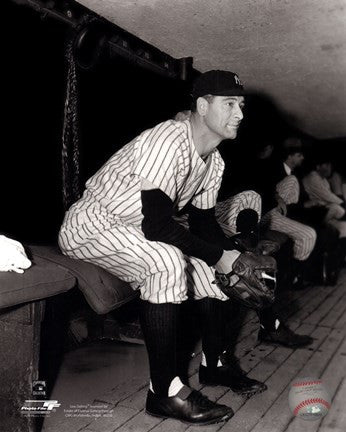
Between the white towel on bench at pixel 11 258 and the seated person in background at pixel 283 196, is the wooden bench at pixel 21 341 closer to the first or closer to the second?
the white towel on bench at pixel 11 258

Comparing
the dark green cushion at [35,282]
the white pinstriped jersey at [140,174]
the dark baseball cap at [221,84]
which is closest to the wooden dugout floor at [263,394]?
the dark green cushion at [35,282]

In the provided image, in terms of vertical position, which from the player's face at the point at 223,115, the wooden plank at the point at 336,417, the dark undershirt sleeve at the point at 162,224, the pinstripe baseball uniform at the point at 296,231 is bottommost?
the wooden plank at the point at 336,417

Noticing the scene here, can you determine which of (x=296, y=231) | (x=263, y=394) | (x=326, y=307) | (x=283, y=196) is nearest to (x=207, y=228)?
(x=263, y=394)

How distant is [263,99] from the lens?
16.8ft

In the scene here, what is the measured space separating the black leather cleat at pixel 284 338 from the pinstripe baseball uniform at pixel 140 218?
2.90 ft

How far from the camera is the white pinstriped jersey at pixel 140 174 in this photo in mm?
1899

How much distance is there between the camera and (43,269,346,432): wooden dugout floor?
1.81 metres

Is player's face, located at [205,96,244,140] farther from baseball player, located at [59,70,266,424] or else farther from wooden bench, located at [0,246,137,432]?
wooden bench, located at [0,246,137,432]

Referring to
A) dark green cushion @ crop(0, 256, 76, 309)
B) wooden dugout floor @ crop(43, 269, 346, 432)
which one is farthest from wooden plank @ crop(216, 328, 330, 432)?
dark green cushion @ crop(0, 256, 76, 309)

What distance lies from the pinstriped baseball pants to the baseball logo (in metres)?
0.54

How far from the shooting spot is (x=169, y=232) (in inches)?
73.3

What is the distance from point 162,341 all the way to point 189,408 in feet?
0.95

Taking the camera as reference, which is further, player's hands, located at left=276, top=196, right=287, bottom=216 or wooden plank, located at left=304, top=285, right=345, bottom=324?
player's hands, located at left=276, top=196, right=287, bottom=216

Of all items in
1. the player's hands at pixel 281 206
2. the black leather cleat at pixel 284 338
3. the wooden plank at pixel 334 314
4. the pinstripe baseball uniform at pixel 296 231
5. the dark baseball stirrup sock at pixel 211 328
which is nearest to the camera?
the dark baseball stirrup sock at pixel 211 328
